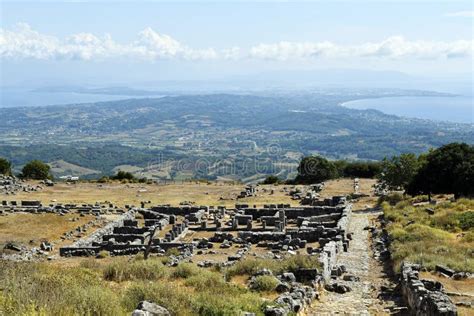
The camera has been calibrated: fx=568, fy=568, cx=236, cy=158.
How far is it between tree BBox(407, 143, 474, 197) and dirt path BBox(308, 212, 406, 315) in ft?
49.0

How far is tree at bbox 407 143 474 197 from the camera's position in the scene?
132ft

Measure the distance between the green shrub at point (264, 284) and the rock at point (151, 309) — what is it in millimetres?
6197

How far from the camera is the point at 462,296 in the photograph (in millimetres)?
16609

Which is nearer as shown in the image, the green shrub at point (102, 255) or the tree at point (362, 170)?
the green shrub at point (102, 255)

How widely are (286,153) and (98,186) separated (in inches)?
5512


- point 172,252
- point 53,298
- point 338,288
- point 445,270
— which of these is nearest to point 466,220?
point 445,270

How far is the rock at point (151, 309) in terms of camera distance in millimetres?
10734

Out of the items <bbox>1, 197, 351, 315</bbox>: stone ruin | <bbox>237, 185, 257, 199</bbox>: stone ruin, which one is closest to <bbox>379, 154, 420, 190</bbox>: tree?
<bbox>1, 197, 351, 315</bbox>: stone ruin

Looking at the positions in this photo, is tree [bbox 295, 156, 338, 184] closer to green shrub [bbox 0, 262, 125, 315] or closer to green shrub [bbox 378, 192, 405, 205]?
green shrub [bbox 378, 192, 405, 205]

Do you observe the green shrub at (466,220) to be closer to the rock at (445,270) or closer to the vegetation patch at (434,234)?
the vegetation patch at (434,234)

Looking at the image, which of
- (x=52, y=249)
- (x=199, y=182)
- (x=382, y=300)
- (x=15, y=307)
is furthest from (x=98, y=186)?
(x=15, y=307)

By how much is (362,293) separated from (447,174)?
25.6m

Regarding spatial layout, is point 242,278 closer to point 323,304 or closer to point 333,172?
point 323,304

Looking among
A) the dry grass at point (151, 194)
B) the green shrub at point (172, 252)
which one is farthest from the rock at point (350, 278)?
the dry grass at point (151, 194)
